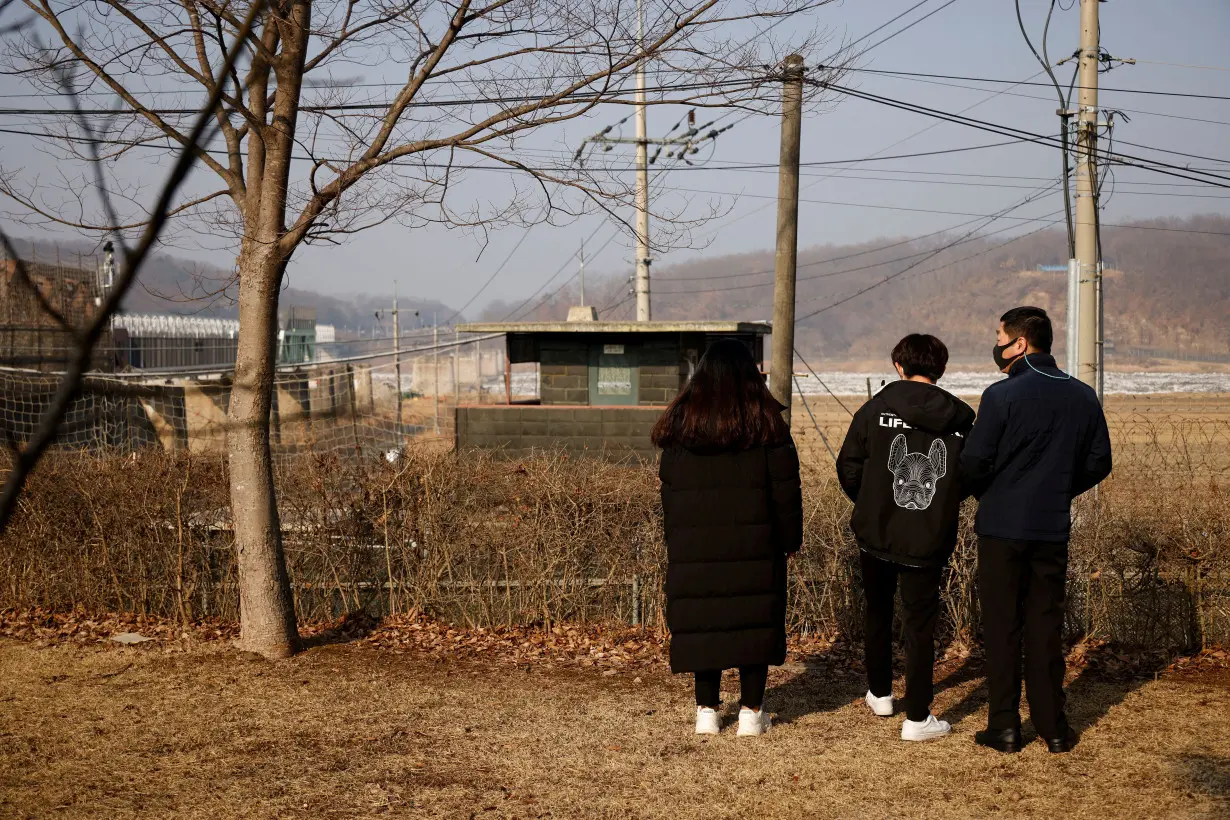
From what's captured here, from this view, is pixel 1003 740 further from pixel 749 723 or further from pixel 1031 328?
pixel 1031 328

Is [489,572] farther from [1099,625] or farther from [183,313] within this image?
[1099,625]

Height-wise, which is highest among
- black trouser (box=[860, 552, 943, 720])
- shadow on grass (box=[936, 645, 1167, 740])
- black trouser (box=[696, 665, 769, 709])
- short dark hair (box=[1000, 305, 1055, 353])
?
short dark hair (box=[1000, 305, 1055, 353])

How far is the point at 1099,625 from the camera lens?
645 centimetres

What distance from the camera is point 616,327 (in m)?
19.3

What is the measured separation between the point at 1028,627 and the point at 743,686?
124 centimetres

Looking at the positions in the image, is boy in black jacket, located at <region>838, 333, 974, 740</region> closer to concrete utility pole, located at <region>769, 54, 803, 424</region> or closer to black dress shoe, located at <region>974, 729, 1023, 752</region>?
black dress shoe, located at <region>974, 729, 1023, 752</region>

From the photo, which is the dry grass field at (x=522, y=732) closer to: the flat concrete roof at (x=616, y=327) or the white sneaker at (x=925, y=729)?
the white sneaker at (x=925, y=729)

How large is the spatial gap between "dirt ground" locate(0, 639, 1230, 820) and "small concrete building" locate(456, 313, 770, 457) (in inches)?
513

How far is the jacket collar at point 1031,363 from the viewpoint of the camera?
180 inches

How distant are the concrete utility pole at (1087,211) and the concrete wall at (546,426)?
9.19 meters

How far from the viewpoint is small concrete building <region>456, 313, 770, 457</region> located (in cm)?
1923

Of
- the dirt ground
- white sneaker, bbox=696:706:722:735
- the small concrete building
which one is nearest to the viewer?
the dirt ground

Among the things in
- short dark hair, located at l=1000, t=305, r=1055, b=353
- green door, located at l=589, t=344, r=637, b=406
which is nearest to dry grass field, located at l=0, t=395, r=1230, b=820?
short dark hair, located at l=1000, t=305, r=1055, b=353

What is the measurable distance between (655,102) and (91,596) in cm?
513
